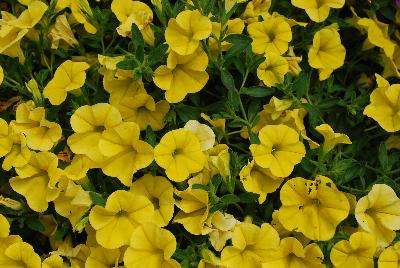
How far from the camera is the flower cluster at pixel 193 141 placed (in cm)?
173

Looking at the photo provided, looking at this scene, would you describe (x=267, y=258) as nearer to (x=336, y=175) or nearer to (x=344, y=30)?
(x=336, y=175)

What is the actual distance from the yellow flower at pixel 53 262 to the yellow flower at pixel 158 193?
0.96 ft

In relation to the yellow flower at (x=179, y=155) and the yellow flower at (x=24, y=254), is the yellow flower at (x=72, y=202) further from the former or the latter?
the yellow flower at (x=179, y=155)

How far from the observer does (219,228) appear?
1724 mm

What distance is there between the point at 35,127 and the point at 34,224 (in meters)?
0.30

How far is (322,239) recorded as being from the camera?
5.65 ft

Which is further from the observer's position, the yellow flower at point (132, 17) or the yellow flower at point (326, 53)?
the yellow flower at point (326, 53)

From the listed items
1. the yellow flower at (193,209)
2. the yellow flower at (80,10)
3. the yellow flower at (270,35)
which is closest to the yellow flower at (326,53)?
the yellow flower at (270,35)

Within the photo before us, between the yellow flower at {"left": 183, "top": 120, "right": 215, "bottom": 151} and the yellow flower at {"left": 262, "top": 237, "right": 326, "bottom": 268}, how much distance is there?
342 mm

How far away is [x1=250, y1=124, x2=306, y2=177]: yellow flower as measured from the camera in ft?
5.79

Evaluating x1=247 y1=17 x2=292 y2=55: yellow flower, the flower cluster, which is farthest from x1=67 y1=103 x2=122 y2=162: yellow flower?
x1=247 y1=17 x2=292 y2=55: yellow flower

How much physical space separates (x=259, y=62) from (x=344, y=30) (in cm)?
55

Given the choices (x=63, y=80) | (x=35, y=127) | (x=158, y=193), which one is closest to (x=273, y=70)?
(x=158, y=193)

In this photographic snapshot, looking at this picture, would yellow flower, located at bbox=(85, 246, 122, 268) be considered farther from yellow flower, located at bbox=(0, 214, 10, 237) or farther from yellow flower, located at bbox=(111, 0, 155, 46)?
yellow flower, located at bbox=(111, 0, 155, 46)
